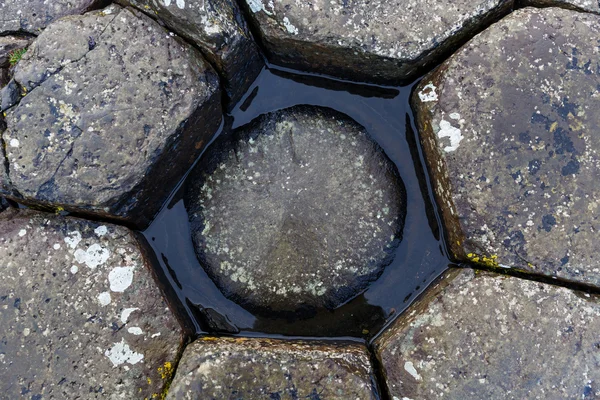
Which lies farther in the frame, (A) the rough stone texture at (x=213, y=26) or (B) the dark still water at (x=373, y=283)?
(B) the dark still water at (x=373, y=283)

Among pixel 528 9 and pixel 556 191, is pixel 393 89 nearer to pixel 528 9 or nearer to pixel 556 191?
pixel 528 9

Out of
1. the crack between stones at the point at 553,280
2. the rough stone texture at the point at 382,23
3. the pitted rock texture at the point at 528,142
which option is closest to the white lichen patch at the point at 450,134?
the pitted rock texture at the point at 528,142

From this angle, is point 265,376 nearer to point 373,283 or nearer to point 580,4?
point 373,283

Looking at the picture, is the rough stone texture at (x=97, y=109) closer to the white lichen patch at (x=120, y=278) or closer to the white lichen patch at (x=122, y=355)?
the white lichen patch at (x=120, y=278)

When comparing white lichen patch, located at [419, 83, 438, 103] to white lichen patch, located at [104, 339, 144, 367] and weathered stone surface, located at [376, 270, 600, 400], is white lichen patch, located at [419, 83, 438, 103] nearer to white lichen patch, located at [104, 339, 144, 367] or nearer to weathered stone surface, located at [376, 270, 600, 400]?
weathered stone surface, located at [376, 270, 600, 400]

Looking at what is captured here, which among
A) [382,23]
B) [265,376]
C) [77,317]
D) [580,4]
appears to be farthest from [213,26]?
[580,4]

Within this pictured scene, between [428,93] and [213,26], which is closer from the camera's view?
[213,26]

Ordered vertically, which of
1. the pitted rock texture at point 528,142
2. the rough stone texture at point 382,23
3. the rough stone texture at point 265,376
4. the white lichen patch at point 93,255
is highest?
the rough stone texture at point 382,23

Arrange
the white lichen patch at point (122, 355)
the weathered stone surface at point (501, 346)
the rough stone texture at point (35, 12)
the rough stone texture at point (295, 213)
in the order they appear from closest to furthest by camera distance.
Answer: the weathered stone surface at point (501, 346)
the white lichen patch at point (122, 355)
the rough stone texture at point (35, 12)
the rough stone texture at point (295, 213)

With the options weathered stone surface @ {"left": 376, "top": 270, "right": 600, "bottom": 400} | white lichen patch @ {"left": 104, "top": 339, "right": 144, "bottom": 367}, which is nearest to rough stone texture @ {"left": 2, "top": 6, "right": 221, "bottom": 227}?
white lichen patch @ {"left": 104, "top": 339, "right": 144, "bottom": 367}
